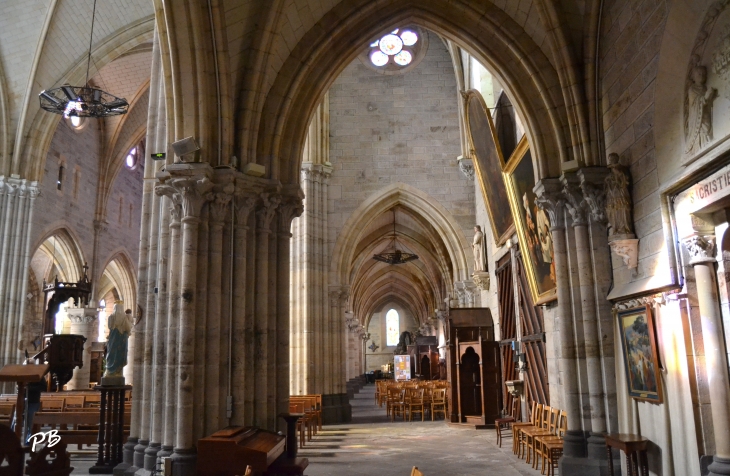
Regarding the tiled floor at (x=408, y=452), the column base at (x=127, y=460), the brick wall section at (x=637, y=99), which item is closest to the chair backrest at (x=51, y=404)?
the tiled floor at (x=408, y=452)

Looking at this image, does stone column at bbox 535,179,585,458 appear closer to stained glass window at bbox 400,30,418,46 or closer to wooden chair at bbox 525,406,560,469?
wooden chair at bbox 525,406,560,469

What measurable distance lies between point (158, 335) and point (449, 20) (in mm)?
6285

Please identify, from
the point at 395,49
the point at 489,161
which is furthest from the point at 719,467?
the point at 395,49

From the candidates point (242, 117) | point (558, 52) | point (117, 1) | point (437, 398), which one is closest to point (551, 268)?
point (558, 52)

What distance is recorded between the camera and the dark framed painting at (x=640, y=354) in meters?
6.57

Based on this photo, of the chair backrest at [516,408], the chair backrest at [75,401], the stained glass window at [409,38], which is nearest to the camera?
the chair backrest at [75,401]

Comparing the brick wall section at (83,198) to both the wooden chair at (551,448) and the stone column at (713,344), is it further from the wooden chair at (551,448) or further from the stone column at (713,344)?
the stone column at (713,344)

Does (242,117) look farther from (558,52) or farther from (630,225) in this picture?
(630,225)

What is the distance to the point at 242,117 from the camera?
853 cm

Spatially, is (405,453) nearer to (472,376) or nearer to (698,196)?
(472,376)

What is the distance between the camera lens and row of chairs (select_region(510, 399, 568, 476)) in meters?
7.81

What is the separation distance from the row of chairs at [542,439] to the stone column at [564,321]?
18 cm

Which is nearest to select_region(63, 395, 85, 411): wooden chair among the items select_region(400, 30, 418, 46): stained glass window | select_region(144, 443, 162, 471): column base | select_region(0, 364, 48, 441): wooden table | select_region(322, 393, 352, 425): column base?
select_region(144, 443, 162, 471): column base

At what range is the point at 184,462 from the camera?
23.1 ft
